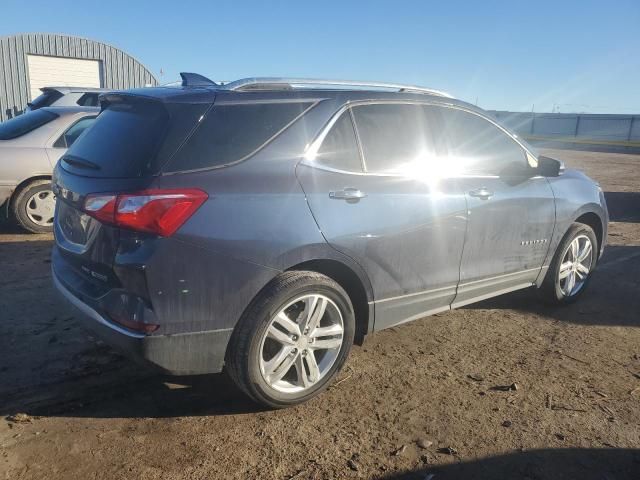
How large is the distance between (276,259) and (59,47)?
2443 cm

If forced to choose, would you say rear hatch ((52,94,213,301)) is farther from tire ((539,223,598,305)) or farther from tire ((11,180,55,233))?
tire ((11,180,55,233))

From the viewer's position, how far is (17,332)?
398 cm

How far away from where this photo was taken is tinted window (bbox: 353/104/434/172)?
11.1 ft

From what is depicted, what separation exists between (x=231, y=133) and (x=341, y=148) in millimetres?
705

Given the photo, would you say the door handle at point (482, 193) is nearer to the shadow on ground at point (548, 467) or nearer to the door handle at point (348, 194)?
the door handle at point (348, 194)

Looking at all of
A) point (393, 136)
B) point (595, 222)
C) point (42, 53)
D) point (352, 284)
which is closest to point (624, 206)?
point (595, 222)

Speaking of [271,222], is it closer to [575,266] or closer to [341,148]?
[341,148]

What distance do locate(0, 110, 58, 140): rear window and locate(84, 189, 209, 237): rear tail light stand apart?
5.13 m

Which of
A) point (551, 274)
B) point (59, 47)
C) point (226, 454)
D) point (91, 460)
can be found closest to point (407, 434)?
point (226, 454)

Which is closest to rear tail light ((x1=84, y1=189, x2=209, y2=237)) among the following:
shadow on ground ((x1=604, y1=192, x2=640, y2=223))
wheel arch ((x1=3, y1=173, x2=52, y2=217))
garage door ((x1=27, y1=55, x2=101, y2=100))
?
wheel arch ((x1=3, y1=173, x2=52, y2=217))

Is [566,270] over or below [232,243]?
below

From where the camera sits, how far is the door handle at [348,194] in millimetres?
3100

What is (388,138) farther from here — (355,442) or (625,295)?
(625,295)

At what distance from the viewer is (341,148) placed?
3.25 meters
